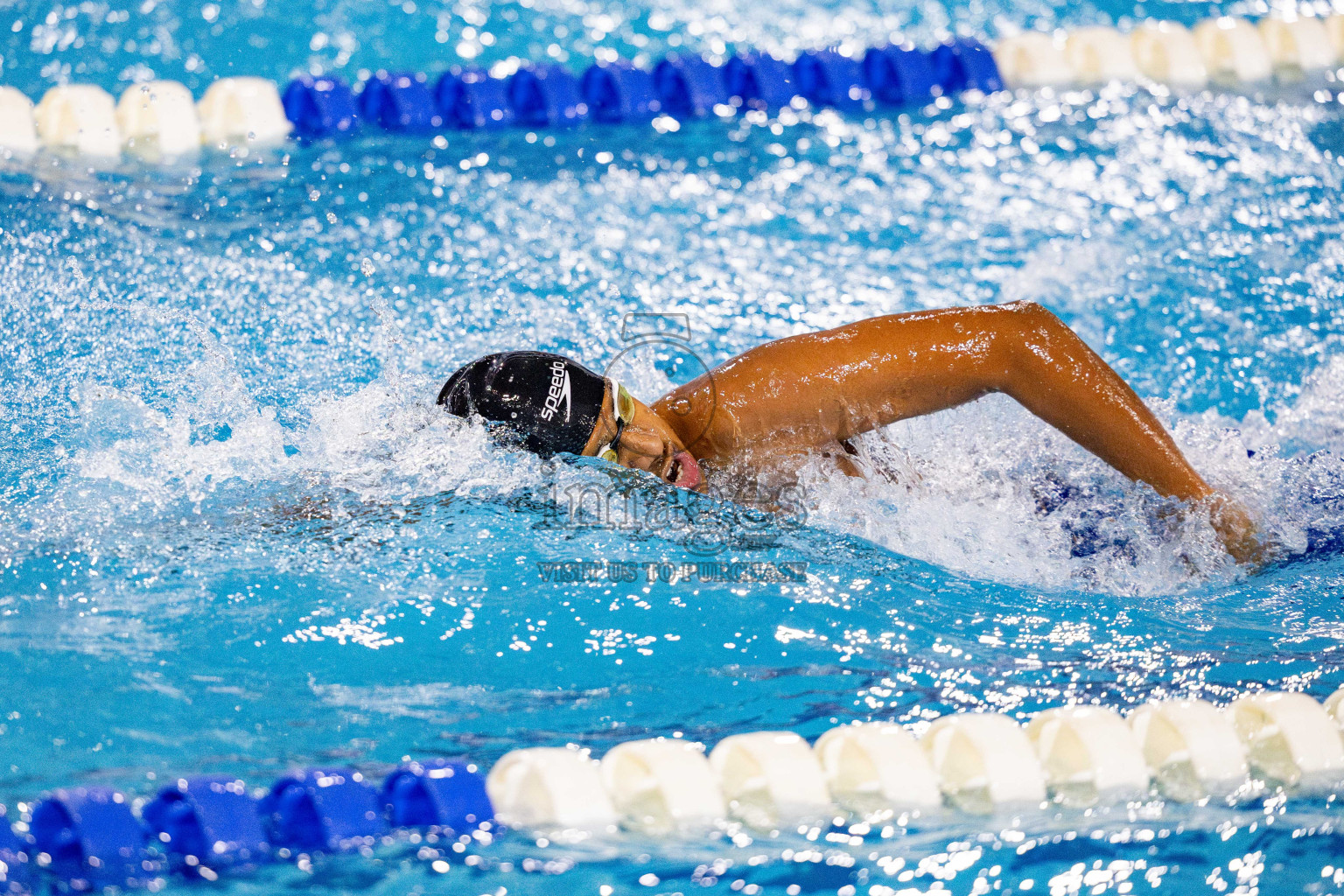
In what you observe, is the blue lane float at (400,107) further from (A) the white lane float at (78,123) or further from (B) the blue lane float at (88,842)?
(B) the blue lane float at (88,842)

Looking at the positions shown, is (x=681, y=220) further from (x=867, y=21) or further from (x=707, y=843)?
(x=707, y=843)

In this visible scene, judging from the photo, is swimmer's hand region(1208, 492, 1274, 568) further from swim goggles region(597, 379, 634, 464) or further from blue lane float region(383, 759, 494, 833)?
blue lane float region(383, 759, 494, 833)

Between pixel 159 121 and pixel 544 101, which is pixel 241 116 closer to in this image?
pixel 159 121

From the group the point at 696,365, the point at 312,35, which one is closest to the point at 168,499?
the point at 696,365

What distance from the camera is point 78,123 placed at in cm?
432

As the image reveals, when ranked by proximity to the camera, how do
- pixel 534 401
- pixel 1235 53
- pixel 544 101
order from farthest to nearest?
pixel 1235 53
pixel 544 101
pixel 534 401

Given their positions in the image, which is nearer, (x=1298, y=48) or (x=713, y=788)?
(x=713, y=788)

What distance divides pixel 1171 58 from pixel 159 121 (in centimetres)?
380

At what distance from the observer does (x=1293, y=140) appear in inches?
175

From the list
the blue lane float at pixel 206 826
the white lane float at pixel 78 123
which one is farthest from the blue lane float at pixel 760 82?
the blue lane float at pixel 206 826

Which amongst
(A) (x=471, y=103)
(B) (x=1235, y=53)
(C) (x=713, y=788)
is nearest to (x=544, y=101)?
(A) (x=471, y=103)

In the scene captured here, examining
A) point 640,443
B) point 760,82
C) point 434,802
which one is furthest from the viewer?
point 760,82

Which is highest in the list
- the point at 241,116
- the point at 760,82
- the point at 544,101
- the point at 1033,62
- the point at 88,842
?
the point at 1033,62

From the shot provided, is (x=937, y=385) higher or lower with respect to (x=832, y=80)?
lower
